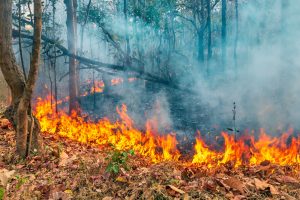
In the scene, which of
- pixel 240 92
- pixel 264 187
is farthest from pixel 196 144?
pixel 240 92

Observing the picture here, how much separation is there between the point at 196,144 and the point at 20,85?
6.14 m

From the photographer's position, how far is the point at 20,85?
6.72 m

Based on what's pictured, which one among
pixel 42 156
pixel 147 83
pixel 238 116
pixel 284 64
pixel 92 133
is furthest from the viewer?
pixel 147 83

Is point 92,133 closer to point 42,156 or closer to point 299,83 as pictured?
point 42,156

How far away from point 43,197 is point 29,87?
259 centimetres

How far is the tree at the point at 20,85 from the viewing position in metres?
6.06

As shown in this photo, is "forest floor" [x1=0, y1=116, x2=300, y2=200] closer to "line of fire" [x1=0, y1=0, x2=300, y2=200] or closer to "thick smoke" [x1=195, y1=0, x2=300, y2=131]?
"line of fire" [x1=0, y1=0, x2=300, y2=200]

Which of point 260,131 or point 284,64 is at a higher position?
point 284,64

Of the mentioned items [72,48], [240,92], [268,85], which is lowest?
[240,92]

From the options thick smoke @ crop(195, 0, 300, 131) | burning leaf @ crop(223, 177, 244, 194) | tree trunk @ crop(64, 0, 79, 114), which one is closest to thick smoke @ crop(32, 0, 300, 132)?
thick smoke @ crop(195, 0, 300, 131)

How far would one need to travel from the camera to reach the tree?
239 inches

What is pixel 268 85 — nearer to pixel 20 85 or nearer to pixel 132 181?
pixel 132 181

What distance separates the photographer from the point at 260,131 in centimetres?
1098

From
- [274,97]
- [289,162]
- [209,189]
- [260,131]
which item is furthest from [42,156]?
[274,97]
